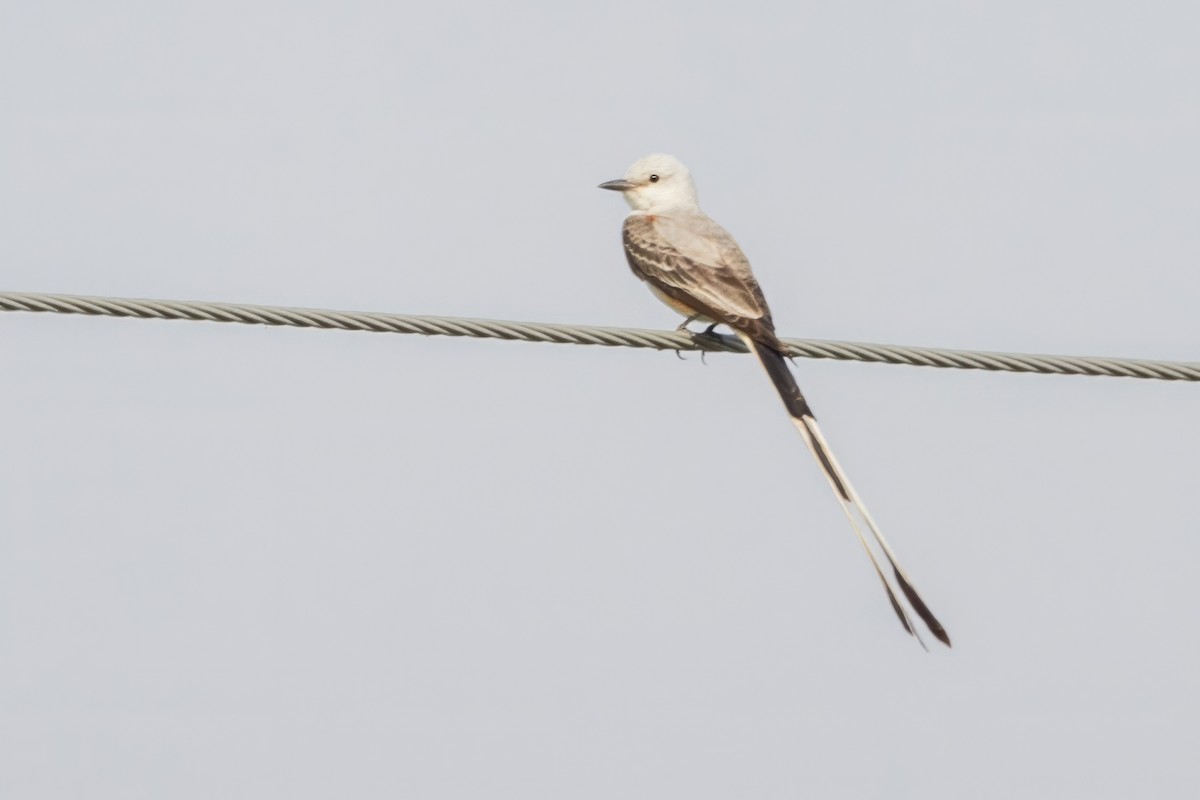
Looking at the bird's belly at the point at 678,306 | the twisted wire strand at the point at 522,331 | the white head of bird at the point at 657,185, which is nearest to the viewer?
the twisted wire strand at the point at 522,331

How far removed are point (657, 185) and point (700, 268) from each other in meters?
1.36

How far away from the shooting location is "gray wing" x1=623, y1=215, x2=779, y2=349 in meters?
7.40

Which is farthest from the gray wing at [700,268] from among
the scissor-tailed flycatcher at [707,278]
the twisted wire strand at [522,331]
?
the twisted wire strand at [522,331]

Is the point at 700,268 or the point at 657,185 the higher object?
the point at 657,185

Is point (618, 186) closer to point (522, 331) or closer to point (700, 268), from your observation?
point (700, 268)

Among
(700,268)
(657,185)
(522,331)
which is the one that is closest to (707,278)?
(700,268)

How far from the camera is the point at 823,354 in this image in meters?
5.89

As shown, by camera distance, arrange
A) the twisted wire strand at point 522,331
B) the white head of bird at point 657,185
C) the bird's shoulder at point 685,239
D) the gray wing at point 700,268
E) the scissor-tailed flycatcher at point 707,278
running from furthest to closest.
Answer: the white head of bird at point 657,185
the bird's shoulder at point 685,239
the gray wing at point 700,268
the scissor-tailed flycatcher at point 707,278
the twisted wire strand at point 522,331

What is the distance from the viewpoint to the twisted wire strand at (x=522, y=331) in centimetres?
520

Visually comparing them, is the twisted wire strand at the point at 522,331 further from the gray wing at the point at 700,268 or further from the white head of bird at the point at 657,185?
the white head of bird at the point at 657,185

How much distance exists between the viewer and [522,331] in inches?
217

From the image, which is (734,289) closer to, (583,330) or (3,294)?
(583,330)

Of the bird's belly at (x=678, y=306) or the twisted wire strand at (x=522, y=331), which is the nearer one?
the twisted wire strand at (x=522, y=331)

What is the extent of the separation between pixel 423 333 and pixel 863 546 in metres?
1.66
